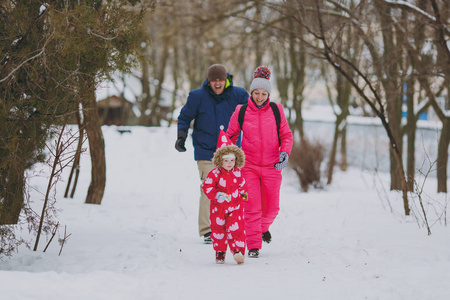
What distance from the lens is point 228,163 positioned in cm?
568

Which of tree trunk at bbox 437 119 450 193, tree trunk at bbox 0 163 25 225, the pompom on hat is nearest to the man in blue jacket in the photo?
the pompom on hat

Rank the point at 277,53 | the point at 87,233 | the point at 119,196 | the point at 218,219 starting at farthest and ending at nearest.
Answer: the point at 277,53
the point at 119,196
the point at 87,233
the point at 218,219

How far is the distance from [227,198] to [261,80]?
4.60ft

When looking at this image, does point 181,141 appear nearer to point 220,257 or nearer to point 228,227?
point 228,227

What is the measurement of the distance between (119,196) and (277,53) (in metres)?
18.7

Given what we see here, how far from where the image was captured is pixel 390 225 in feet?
26.5

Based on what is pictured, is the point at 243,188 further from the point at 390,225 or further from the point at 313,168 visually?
the point at 313,168

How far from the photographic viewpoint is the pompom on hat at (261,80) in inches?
247

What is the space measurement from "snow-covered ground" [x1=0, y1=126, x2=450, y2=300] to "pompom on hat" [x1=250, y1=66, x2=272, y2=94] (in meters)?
1.78

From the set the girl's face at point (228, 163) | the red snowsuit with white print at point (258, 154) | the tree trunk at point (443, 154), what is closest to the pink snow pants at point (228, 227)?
the girl's face at point (228, 163)

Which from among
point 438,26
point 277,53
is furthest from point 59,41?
point 277,53

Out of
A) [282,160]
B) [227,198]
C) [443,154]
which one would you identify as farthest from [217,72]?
[443,154]

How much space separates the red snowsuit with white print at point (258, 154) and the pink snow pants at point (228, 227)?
0.47 meters

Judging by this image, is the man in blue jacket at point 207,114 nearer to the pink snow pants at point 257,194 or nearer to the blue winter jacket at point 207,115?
the blue winter jacket at point 207,115
